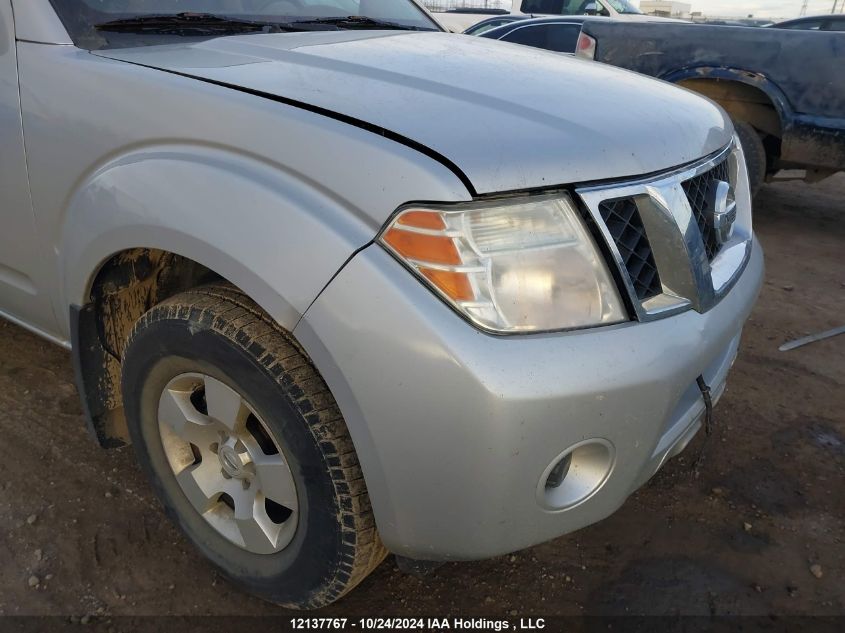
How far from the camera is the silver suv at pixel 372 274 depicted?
4.15ft

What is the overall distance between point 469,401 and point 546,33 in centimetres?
745

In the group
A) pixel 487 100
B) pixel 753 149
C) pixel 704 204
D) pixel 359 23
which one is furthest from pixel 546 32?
pixel 487 100

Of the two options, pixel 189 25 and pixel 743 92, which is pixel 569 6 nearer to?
pixel 743 92

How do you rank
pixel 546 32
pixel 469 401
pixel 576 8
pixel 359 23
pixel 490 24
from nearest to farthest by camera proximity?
Result: pixel 469 401
pixel 359 23
pixel 546 32
pixel 490 24
pixel 576 8

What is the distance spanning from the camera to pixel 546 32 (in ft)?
25.2

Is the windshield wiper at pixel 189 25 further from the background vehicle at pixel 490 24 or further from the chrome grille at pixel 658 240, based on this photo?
the background vehicle at pixel 490 24

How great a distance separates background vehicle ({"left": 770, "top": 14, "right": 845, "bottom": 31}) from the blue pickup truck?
8.01 ft

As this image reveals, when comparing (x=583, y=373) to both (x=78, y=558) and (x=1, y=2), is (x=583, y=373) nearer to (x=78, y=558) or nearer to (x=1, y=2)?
(x=78, y=558)

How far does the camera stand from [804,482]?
2.42m

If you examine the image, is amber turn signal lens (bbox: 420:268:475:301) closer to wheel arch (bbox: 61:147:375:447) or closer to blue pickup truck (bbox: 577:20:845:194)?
wheel arch (bbox: 61:147:375:447)

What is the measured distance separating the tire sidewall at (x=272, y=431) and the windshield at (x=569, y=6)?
9.25 metres

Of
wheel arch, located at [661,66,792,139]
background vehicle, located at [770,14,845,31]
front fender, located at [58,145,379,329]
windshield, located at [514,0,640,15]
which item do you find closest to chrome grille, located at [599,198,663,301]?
front fender, located at [58,145,379,329]

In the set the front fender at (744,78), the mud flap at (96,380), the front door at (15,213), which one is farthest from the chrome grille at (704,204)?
the front fender at (744,78)

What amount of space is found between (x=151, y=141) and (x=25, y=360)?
1937 millimetres
